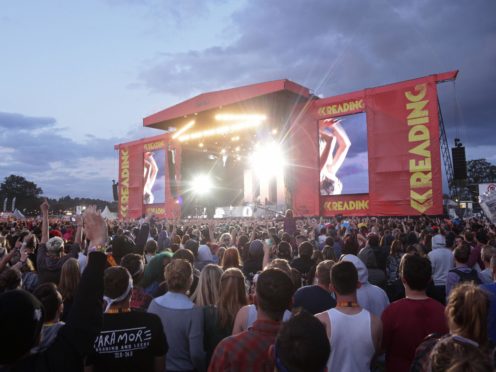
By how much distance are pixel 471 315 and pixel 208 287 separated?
2276 mm

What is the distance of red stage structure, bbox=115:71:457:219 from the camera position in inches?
750

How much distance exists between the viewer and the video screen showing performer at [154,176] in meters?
32.0

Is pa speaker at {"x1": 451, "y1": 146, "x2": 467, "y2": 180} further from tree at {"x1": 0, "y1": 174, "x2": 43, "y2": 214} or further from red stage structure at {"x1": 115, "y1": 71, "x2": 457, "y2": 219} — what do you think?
tree at {"x1": 0, "y1": 174, "x2": 43, "y2": 214}

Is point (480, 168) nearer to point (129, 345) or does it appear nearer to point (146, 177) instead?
point (146, 177)

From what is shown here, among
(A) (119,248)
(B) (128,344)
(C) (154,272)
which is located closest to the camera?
(B) (128,344)

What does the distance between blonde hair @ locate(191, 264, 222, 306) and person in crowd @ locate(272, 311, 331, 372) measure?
2.00 meters

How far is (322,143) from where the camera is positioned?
22.7 metres

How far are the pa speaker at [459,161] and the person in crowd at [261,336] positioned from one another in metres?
20.9

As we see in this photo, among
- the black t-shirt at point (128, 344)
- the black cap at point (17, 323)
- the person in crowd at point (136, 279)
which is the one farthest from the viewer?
the person in crowd at point (136, 279)

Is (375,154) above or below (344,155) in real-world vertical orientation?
below

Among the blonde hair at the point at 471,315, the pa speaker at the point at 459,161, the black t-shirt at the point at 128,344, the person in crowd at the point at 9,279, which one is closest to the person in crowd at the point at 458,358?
the blonde hair at the point at 471,315

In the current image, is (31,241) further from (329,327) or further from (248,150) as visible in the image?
(248,150)

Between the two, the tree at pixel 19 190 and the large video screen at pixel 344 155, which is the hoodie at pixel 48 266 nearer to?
the large video screen at pixel 344 155

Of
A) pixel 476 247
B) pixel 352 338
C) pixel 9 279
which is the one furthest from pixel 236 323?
pixel 476 247
